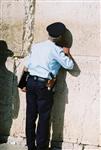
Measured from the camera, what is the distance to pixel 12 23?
281 inches

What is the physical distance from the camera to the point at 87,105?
701cm

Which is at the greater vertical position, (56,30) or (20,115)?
(56,30)

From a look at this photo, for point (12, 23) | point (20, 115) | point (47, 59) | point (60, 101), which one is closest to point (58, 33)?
point (47, 59)

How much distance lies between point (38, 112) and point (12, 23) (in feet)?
4.37

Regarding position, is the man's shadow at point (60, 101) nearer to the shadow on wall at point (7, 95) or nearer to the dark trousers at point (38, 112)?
the dark trousers at point (38, 112)

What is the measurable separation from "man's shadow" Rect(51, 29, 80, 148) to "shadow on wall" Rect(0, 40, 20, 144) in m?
0.59

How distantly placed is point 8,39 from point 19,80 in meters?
0.61

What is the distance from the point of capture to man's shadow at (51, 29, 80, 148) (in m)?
6.93

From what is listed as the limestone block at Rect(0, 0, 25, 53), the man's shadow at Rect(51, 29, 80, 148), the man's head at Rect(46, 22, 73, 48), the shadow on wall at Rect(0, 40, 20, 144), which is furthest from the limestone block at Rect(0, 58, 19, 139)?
the man's head at Rect(46, 22, 73, 48)

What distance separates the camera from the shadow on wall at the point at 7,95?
23.8ft

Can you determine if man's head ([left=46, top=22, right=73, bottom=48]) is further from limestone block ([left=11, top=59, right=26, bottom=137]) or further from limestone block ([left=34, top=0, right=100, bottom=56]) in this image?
limestone block ([left=11, top=59, right=26, bottom=137])

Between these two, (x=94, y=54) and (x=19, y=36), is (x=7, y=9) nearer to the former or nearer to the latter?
(x=19, y=36)

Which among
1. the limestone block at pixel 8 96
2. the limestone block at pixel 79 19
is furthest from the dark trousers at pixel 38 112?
the limestone block at pixel 79 19

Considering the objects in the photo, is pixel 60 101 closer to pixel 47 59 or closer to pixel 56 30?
pixel 47 59
